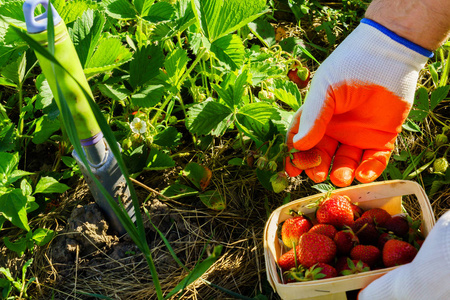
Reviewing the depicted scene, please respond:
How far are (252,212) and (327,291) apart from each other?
518 mm

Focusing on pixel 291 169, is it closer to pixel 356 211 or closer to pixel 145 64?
pixel 356 211

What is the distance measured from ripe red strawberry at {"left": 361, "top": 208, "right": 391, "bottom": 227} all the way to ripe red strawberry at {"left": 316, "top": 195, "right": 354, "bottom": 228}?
0.18 ft

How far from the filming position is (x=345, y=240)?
1.25m

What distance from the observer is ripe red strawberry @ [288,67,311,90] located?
174cm

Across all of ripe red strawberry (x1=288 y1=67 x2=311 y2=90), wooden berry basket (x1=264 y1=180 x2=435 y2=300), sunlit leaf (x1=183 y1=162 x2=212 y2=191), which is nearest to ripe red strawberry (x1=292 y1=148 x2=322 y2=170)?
wooden berry basket (x1=264 y1=180 x2=435 y2=300)

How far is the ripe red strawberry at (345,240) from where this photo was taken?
1245mm

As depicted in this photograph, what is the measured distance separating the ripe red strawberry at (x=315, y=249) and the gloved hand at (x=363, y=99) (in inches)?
10.3

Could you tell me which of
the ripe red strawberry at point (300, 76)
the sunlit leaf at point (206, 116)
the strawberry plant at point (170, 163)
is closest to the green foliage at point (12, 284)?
the strawberry plant at point (170, 163)

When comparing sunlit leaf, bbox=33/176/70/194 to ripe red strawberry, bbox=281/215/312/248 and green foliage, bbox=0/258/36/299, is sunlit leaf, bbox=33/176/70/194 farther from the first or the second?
ripe red strawberry, bbox=281/215/312/248

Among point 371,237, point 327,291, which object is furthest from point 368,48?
point 327,291

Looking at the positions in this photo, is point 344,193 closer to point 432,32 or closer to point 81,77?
point 432,32

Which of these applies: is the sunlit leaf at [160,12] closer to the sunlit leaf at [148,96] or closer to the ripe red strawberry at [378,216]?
the sunlit leaf at [148,96]

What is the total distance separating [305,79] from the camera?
176 cm

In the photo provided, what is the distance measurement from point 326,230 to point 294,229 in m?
0.09
